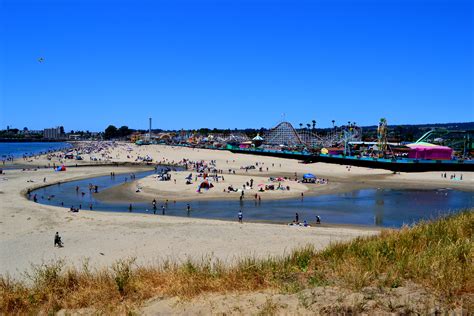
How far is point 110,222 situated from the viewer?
22125mm

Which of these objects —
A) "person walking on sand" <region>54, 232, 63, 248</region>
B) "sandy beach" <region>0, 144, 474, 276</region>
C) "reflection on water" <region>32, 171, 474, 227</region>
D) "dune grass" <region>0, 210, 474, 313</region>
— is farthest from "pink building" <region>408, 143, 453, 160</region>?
"dune grass" <region>0, 210, 474, 313</region>

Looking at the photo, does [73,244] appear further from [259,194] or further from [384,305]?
[259,194]

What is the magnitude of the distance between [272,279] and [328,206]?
25.6 metres

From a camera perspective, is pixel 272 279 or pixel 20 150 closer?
pixel 272 279

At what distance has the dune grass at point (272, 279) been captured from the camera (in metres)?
5.10

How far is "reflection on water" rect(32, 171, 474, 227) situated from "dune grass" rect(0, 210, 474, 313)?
56.9ft

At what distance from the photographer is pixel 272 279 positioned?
5.62 meters

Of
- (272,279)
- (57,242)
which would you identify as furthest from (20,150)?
(272,279)

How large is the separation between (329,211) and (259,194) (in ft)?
24.9

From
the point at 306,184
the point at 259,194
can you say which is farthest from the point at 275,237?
the point at 306,184

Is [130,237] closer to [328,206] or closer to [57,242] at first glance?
[57,242]

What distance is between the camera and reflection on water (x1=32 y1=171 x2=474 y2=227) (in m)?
25.9

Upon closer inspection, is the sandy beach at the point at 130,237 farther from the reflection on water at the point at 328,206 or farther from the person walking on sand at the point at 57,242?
the reflection on water at the point at 328,206

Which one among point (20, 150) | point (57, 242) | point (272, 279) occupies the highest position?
point (272, 279)
